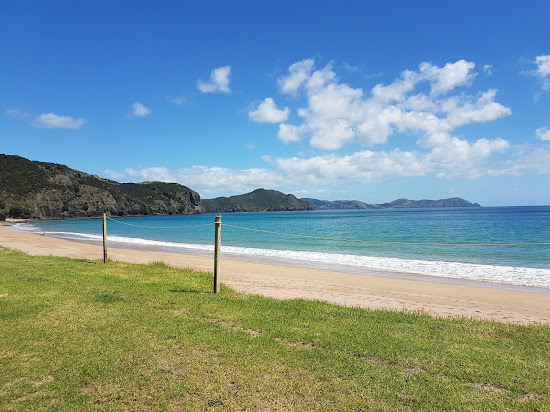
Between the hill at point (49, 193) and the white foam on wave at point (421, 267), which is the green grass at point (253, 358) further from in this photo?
the hill at point (49, 193)

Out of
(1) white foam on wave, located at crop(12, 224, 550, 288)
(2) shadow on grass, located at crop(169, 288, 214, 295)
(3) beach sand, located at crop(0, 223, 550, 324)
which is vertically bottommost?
(1) white foam on wave, located at crop(12, 224, 550, 288)

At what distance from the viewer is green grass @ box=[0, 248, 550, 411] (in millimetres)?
3832

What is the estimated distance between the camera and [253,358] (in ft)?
16.1

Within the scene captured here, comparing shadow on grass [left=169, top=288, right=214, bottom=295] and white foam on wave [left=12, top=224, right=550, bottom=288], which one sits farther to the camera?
white foam on wave [left=12, top=224, right=550, bottom=288]

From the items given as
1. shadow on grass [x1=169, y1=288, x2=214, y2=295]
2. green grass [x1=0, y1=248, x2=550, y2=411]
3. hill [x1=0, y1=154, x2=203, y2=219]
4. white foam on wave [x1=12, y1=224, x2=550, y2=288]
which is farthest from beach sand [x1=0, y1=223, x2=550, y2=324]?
hill [x1=0, y1=154, x2=203, y2=219]

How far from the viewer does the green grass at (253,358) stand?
383 cm

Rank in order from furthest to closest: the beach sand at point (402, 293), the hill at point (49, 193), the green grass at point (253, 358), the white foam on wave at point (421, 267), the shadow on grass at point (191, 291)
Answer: the hill at point (49, 193) < the white foam on wave at point (421, 267) < the beach sand at point (402, 293) < the shadow on grass at point (191, 291) < the green grass at point (253, 358)

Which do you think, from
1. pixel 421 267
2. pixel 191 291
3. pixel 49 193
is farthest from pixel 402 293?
pixel 49 193

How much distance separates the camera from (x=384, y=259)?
78.2 ft

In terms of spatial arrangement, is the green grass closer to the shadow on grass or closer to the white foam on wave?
the shadow on grass

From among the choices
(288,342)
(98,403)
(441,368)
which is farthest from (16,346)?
(441,368)

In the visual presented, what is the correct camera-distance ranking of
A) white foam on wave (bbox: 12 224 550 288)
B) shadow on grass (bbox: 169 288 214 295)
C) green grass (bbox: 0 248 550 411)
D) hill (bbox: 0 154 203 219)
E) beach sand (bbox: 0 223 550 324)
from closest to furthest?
green grass (bbox: 0 248 550 411)
shadow on grass (bbox: 169 288 214 295)
beach sand (bbox: 0 223 550 324)
white foam on wave (bbox: 12 224 550 288)
hill (bbox: 0 154 203 219)

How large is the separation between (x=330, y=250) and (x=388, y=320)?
74.6 feet

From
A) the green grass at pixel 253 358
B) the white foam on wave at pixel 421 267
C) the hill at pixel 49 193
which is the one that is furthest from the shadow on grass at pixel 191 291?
the hill at pixel 49 193
